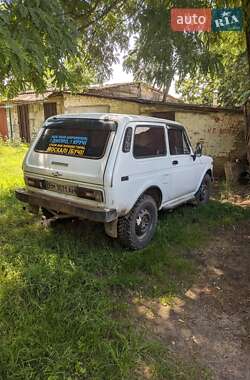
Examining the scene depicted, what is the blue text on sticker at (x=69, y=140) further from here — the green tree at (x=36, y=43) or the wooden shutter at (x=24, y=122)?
the wooden shutter at (x=24, y=122)

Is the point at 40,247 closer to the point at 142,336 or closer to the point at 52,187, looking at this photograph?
the point at 52,187

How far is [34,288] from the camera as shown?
3.57m

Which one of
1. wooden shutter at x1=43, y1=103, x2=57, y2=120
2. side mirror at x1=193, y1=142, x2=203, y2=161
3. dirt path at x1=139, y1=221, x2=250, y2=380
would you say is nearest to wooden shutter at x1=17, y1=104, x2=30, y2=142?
wooden shutter at x1=43, y1=103, x2=57, y2=120

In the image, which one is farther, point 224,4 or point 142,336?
point 224,4

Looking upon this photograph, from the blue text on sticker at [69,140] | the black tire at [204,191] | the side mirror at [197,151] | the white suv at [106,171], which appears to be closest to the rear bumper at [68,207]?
the white suv at [106,171]

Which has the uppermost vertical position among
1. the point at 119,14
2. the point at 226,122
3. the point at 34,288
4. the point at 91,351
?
the point at 119,14

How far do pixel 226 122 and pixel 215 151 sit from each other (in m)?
1.02

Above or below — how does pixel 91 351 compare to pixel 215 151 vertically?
below

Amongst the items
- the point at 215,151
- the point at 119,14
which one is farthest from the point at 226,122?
the point at 119,14

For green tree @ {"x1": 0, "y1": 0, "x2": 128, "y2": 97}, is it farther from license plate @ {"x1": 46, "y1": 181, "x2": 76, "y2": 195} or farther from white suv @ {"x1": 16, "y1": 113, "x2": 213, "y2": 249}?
license plate @ {"x1": 46, "y1": 181, "x2": 76, "y2": 195}

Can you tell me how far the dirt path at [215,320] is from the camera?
2.89 metres

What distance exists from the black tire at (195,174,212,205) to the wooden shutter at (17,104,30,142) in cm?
1353

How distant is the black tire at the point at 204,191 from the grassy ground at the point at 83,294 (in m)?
1.05

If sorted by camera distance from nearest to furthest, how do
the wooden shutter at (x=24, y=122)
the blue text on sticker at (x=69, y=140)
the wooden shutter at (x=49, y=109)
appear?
the blue text on sticker at (x=69, y=140) → the wooden shutter at (x=49, y=109) → the wooden shutter at (x=24, y=122)
